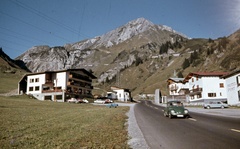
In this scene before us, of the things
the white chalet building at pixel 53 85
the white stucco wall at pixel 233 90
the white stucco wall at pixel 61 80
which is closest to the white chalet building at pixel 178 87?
the white stucco wall at pixel 233 90

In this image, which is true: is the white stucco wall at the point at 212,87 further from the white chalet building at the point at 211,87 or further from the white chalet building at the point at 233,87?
the white chalet building at the point at 233,87

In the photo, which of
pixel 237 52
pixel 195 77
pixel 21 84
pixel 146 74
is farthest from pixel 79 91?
pixel 146 74

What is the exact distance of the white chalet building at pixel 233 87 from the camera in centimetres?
4469

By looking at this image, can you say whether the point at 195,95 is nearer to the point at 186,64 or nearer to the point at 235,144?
the point at 235,144

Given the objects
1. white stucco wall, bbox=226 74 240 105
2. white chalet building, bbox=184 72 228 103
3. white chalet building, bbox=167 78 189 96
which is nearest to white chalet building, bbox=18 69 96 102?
white chalet building, bbox=184 72 228 103

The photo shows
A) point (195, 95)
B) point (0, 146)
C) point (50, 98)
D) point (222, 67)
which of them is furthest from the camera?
point (222, 67)

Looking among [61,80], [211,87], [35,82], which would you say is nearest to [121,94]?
[61,80]

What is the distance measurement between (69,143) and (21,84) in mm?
72936

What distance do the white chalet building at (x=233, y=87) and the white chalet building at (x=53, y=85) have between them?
4640 cm

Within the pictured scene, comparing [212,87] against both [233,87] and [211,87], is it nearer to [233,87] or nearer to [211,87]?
[211,87]

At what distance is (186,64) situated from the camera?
499 ft

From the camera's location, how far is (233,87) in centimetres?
4644

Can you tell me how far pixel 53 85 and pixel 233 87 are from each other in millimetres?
53611

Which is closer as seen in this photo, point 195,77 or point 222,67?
point 195,77
